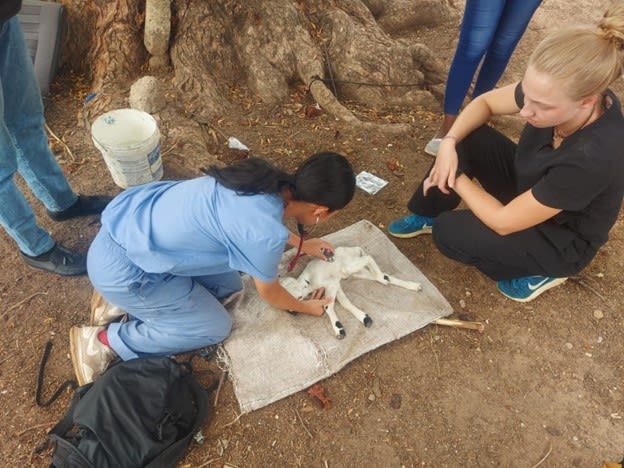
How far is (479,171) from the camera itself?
2711 mm

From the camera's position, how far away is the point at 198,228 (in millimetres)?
1876

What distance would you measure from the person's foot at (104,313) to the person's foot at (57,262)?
31 centimetres

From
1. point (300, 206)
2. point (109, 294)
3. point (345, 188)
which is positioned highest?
point (345, 188)

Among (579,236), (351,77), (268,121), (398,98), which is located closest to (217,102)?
(268,121)

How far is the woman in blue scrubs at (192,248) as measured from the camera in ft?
5.75

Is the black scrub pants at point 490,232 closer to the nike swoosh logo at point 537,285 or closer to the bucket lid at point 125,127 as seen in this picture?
the nike swoosh logo at point 537,285

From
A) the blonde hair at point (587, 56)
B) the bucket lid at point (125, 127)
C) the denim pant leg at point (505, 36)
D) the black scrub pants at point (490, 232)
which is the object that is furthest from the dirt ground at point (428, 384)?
the blonde hair at point (587, 56)

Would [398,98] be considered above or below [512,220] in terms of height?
below

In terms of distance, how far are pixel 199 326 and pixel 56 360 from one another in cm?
83

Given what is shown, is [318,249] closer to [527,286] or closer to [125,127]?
[527,286]

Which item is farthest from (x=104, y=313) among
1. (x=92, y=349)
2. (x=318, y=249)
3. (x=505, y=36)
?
(x=505, y=36)

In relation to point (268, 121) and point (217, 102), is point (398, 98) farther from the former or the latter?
point (217, 102)

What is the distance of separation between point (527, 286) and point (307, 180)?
5.82ft

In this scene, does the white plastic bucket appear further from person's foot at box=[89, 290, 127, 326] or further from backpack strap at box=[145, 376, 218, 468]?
backpack strap at box=[145, 376, 218, 468]
